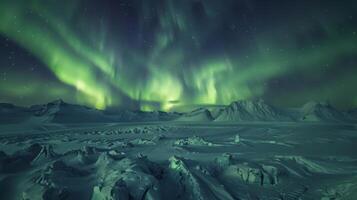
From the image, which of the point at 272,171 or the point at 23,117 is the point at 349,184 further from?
the point at 23,117

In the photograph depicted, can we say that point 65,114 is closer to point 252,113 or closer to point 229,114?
point 229,114

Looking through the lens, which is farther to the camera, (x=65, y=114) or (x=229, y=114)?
(x=65, y=114)

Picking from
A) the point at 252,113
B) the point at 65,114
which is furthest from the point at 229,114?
the point at 65,114

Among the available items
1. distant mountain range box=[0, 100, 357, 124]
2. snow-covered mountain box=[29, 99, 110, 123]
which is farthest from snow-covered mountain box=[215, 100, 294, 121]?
snow-covered mountain box=[29, 99, 110, 123]

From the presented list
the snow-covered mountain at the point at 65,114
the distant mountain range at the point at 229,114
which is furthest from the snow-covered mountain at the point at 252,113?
the snow-covered mountain at the point at 65,114

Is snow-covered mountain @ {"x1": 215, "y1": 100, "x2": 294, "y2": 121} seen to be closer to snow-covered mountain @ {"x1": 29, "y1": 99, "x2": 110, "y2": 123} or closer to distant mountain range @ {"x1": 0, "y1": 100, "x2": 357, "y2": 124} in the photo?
distant mountain range @ {"x1": 0, "y1": 100, "x2": 357, "y2": 124}

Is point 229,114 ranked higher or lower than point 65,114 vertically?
higher

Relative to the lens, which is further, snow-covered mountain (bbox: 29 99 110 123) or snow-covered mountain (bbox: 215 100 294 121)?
snow-covered mountain (bbox: 29 99 110 123)

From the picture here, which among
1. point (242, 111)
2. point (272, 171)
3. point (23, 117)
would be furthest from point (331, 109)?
point (23, 117)
